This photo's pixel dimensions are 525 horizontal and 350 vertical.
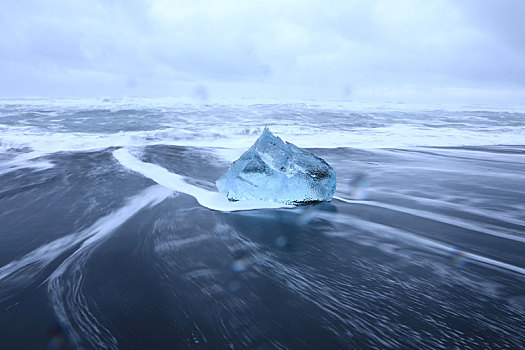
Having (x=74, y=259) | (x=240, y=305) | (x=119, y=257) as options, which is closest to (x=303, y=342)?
(x=240, y=305)

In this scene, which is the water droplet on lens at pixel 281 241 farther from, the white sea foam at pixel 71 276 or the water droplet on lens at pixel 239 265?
the white sea foam at pixel 71 276

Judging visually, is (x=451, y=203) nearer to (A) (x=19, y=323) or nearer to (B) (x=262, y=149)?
(B) (x=262, y=149)

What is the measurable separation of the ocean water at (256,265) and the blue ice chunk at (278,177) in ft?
0.60

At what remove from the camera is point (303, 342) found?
1.59 meters

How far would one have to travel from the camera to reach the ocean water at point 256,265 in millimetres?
1653

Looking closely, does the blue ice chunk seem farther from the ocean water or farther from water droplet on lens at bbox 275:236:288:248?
water droplet on lens at bbox 275:236:288:248

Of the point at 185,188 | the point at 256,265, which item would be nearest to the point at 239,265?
the point at 256,265

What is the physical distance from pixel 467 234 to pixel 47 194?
208 inches

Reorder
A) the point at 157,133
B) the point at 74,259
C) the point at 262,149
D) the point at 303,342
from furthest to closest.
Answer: the point at 157,133 → the point at 262,149 → the point at 74,259 → the point at 303,342

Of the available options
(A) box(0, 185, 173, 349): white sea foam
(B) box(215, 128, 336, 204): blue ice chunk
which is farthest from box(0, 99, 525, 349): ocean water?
(B) box(215, 128, 336, 204): blue ice chunk

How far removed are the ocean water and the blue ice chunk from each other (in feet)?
0.60

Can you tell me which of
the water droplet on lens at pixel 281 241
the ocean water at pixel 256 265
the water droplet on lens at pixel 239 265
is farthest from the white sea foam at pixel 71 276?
the water droplet on lens at pixel 281 241

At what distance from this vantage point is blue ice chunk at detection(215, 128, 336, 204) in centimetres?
362

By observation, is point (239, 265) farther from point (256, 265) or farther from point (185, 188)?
point (185, 188)
